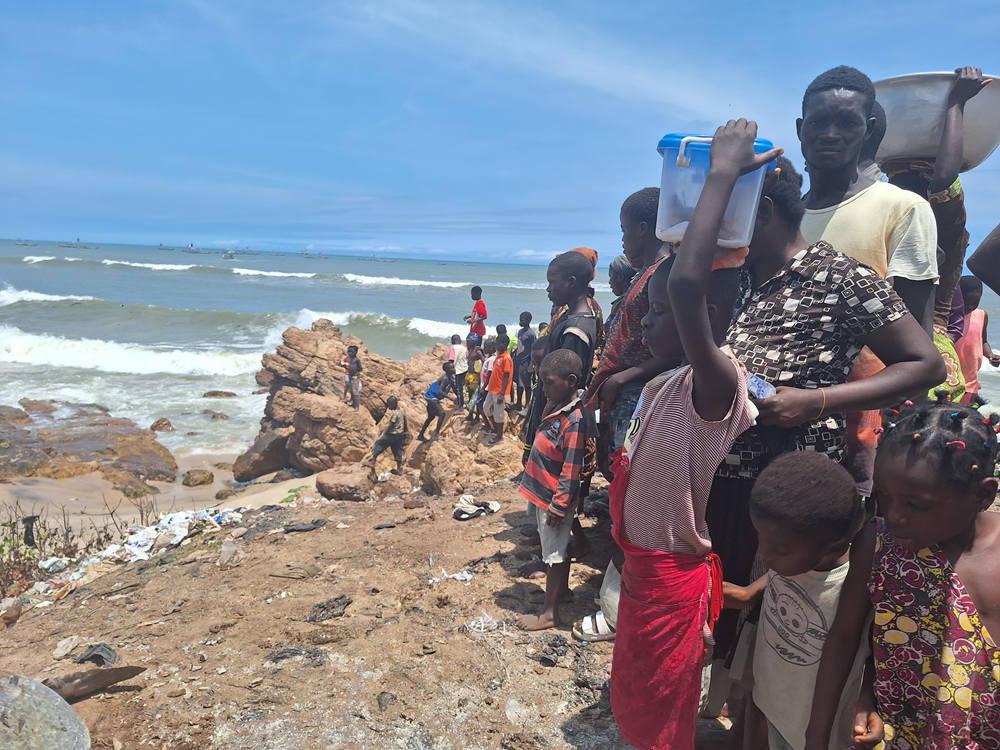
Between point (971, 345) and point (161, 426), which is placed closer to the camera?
point (971, 345)

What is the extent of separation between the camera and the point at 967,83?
240 cm

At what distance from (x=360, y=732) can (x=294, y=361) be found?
32.7 feet

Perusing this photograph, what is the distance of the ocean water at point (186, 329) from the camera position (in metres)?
14.7

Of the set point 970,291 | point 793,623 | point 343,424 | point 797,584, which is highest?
point 970,291

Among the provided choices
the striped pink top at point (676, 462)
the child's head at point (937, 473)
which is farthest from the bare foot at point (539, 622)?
the child's head at point (937, 473)

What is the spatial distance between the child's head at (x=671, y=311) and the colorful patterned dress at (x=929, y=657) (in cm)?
73

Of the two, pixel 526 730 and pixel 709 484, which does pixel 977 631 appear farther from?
pixel 526 730

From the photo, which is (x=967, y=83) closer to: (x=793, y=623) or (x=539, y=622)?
(x=793, y=623)

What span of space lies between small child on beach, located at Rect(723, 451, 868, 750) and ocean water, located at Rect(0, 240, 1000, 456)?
443 inches

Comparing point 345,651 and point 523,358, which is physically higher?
point 523,358

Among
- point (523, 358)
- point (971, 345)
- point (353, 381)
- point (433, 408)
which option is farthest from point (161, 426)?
point (971, 345)

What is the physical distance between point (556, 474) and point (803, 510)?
5.48 ft

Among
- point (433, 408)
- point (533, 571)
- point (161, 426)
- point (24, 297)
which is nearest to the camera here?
point (533, 571)

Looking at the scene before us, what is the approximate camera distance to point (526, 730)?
97.5 inches
